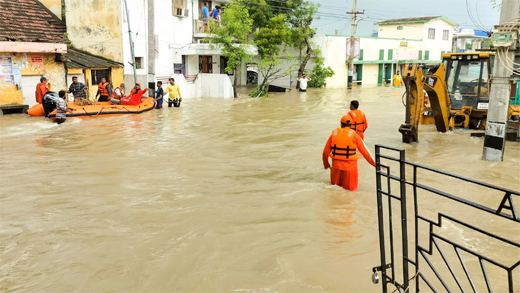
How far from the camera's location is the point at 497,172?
964 cm

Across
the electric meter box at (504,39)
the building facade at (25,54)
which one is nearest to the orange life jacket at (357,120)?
the electric meter box at (504,39)

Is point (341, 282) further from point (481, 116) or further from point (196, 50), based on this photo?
point (196, 50)

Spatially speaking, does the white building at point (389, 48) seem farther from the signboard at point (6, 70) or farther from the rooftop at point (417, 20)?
the signboard at point (6, 70)

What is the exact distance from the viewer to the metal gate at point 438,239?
3.34 m

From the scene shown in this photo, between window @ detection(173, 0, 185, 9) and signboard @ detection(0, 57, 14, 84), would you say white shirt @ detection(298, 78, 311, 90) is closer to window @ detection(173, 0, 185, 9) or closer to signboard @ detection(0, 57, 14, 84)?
window @ detection(173, 0, 185, 9)

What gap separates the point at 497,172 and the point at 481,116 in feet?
16.8

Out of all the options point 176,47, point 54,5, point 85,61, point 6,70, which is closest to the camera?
point 6,70

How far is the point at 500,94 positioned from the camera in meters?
9.66

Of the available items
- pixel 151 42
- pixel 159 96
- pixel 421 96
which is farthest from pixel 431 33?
pixel 421 96

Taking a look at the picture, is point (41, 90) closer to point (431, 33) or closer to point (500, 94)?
point (500, 94)

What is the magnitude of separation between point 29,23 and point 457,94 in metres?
17.3

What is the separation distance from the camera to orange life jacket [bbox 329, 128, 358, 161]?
23.7 feet

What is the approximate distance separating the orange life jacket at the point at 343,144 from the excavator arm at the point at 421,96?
4965 mm

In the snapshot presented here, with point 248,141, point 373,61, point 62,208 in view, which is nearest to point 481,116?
point 248,141
